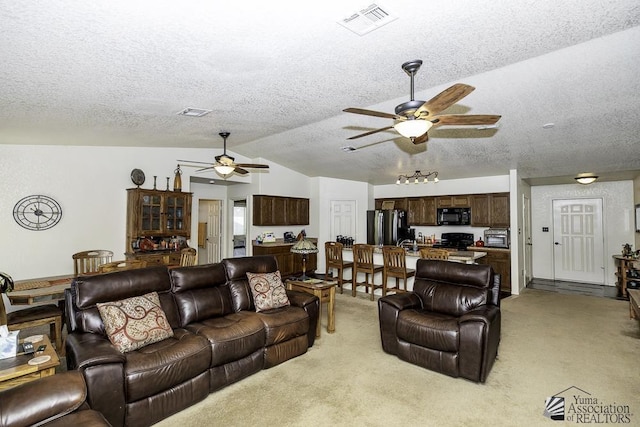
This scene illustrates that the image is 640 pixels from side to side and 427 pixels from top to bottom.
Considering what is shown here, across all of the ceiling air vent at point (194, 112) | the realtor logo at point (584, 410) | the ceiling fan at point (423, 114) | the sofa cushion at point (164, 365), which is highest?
the ceiling air vent at point (194, 112)

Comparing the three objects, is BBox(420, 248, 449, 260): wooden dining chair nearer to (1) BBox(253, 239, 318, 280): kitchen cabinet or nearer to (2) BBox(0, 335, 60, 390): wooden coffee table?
(1) BBox(253, 239, 318, 280): kitchen cabinet

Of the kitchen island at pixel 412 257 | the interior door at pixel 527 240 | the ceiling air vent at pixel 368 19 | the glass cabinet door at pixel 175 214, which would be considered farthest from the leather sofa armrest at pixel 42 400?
the interior door at pixel 527 240

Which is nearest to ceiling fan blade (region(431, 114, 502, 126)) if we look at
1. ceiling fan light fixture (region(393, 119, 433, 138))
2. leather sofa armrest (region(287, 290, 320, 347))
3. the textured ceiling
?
ceiling fan light fixture (region(393, 119, 433, 138))

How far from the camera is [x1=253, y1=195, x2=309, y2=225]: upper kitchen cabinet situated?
705 cm

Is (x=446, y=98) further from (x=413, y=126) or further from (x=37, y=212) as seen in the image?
(x=37, y=212)

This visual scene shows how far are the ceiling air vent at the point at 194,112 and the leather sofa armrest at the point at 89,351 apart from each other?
7.66 ft

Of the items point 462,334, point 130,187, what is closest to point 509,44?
point 462,334

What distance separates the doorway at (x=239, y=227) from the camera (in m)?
7.75

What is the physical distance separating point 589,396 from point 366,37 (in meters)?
3.31

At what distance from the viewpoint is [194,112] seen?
3.69 metres

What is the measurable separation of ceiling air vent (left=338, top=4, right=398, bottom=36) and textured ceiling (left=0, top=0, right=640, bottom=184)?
0.17 ft

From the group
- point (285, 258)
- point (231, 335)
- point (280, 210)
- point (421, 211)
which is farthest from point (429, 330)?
point (421, 211)

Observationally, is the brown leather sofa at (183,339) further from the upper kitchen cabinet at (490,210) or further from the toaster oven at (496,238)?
the upper kitchen cabinet at (490,210)

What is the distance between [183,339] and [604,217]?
28.3 ft
